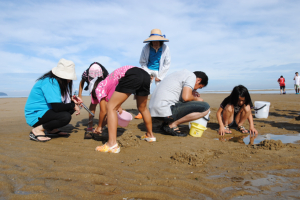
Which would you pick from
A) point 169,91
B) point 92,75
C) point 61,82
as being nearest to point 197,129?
point 169,91

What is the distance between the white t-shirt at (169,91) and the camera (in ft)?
12.9

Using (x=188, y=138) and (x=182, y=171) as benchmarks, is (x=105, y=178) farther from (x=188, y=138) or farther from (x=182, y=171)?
(x=188, y=138)

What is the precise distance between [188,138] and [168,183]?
1.86 metres

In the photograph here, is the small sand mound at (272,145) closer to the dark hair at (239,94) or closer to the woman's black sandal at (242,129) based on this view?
the dark hair at (239,94)

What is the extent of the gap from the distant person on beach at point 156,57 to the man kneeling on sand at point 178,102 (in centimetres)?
137

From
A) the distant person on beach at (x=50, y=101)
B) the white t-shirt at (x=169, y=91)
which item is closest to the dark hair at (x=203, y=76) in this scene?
the white t-shirt at (x=169, y=91)

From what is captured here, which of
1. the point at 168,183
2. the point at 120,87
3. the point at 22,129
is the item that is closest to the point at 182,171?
the point at 168,183

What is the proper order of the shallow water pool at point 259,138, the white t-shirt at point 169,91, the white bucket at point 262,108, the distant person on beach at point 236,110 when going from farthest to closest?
the white bucket at point 262,108
the distant person on beach at point 236,110
the white t-shirt at point 169,91
the shallow water pool at point 259,138

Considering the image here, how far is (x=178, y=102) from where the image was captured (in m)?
4.12

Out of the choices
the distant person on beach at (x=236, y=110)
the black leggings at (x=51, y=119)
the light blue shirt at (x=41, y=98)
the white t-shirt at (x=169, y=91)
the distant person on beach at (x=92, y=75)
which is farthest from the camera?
the distant person on beach at (x=236, y=110)

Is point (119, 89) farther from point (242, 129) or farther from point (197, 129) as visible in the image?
point (242, 129)

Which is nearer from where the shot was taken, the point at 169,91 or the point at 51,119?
the point at 51,119

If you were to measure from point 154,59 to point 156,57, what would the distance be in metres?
0.07

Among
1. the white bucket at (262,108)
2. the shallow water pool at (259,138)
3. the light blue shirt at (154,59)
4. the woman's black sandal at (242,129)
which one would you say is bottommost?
the shallow water pool at (259,138)
